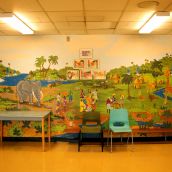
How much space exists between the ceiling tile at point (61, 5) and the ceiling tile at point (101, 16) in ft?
1.30

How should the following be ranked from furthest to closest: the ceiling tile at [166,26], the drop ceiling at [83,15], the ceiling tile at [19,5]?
the ceiling tile at [166,26], the drop ceiling at [83,15], the ceiling tile at [19,5]

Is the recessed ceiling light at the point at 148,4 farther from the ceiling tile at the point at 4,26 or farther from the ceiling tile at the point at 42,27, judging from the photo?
the ceiling tile at the point at 4,26

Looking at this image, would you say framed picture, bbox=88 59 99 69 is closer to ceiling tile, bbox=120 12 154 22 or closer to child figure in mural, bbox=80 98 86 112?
child figure in mural, bbox=80 98 86 112

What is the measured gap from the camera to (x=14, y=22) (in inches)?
200

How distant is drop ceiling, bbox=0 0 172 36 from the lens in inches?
159

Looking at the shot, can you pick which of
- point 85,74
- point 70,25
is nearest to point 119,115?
point 85,74

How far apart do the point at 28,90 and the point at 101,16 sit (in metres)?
2.84

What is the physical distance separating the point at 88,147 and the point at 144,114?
5.18 feet

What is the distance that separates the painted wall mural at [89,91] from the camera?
669 centimetres

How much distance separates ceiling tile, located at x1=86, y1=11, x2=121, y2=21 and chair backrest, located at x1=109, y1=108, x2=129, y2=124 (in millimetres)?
2282

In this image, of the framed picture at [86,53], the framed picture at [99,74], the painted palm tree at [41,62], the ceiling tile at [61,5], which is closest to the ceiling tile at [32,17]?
the ceiling tile at [61,5]

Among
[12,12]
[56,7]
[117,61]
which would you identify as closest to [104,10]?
[56,7]

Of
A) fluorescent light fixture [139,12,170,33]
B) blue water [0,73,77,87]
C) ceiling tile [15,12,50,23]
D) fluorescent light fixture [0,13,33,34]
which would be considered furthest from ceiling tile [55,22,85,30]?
blue water [0,73,77,87]

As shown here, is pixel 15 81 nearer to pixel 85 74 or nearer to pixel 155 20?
pixel 85 74
